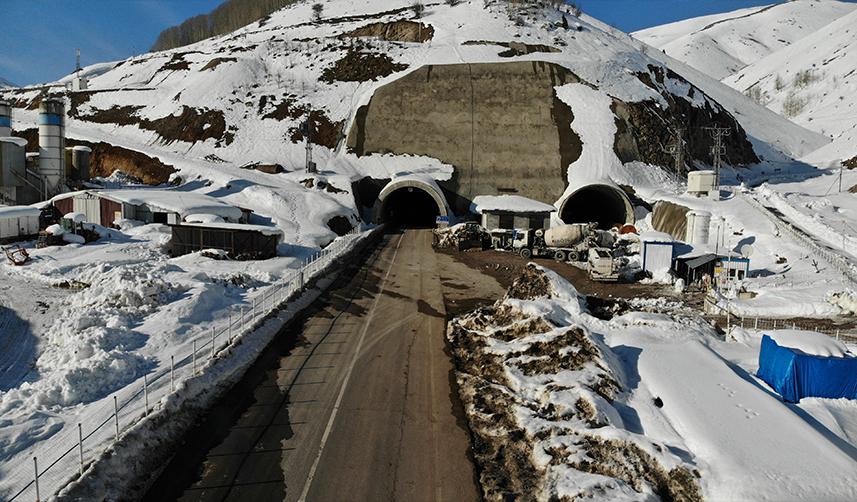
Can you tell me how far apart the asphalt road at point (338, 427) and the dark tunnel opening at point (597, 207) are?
37561 mm

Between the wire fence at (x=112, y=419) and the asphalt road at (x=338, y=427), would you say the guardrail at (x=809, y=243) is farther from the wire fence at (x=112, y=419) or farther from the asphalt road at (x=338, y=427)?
the wire fence at (x=112, y=419)

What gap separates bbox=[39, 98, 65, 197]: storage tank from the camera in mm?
46312

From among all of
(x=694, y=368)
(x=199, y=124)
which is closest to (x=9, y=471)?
(x=694, y=368)

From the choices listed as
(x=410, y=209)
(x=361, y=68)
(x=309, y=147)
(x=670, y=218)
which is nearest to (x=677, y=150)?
(x=670, y=218)

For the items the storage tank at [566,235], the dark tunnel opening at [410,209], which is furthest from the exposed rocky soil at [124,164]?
the storage tank at [566,235]

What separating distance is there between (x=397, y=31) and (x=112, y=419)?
8890 centimetres

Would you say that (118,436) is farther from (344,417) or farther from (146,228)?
(146,228)

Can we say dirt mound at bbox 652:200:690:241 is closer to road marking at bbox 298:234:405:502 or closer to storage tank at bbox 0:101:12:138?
road marking at bbox 298:234:405:502

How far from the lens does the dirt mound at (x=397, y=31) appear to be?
290 ft

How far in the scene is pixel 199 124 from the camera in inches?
2589

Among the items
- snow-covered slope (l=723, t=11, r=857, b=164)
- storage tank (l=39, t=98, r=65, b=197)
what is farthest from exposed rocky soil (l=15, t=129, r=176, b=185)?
snow-covered slope (l=723, t=11, r=857, b=164)

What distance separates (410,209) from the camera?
68.9 metres

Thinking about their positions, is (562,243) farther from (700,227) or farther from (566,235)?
(700,227)

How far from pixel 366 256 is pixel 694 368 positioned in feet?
85.7
